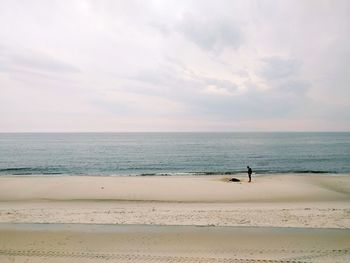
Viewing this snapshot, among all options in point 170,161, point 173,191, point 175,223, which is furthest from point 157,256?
point 170,161

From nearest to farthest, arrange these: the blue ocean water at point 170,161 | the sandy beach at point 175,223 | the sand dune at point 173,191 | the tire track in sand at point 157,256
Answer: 1. the tire track in sand at point 157,256
2. the sandy beach at point 175,223
3. the sand dune at point 173,191
4. the blue ocean water at point 170,161

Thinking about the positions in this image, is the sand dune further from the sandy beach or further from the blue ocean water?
the blue ocean water

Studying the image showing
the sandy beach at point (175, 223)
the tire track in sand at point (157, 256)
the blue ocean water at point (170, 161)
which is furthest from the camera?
the blue ocean water at point (170, 161)

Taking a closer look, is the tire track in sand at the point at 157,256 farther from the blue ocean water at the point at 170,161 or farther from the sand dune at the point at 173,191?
the blue ocean water at the point at 170,161

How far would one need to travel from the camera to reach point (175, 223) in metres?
15.1

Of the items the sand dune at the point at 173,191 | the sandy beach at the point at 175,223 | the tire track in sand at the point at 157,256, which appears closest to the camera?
the tire track in sand at the point at 157,256

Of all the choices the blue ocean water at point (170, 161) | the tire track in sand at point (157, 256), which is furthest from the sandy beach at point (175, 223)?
the blue ocean water at point (170, 161)

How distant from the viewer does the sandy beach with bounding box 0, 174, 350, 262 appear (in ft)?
36.0

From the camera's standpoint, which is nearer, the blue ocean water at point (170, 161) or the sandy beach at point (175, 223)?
the sandy beach at point (175, 223)

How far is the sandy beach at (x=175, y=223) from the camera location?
36.0ft

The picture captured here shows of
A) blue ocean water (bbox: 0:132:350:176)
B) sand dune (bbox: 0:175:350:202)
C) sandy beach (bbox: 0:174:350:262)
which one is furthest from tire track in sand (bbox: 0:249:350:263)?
blue ocean water (bbox: 0:132:350:176)

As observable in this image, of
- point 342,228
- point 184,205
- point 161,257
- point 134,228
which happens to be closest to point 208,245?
point 161,257

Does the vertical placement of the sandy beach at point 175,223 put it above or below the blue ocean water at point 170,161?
below

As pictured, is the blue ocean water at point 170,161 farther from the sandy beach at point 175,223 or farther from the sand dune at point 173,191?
the sandy beach at point 175,223
